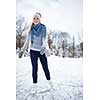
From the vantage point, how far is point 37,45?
1897mm

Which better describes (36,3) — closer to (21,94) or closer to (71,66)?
(71,66)

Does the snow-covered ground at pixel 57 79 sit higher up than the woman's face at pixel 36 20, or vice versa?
the woman's face at pixel 36 20

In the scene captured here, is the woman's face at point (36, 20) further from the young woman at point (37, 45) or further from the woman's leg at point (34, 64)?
the woman's leg at point (34, 64)

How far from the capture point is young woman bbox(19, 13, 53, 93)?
1875mm

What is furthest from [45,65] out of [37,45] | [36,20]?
[36,20]

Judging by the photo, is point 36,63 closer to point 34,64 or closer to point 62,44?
point 34,64

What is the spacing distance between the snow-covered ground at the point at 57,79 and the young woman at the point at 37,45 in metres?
0.03

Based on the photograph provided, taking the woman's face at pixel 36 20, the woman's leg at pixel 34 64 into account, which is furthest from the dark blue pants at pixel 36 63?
the woman's face at pixel 36 20

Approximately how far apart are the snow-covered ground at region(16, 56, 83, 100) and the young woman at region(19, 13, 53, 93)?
33 millimetres

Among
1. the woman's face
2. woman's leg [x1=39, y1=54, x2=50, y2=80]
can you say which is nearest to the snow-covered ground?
woman's leg [x1=39, y1=54, x2=50, y2=80]

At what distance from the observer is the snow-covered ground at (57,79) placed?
1.82m

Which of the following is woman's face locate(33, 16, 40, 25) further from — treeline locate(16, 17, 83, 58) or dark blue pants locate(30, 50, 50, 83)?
dark blue pants locate(30, 50, 50, 83)
